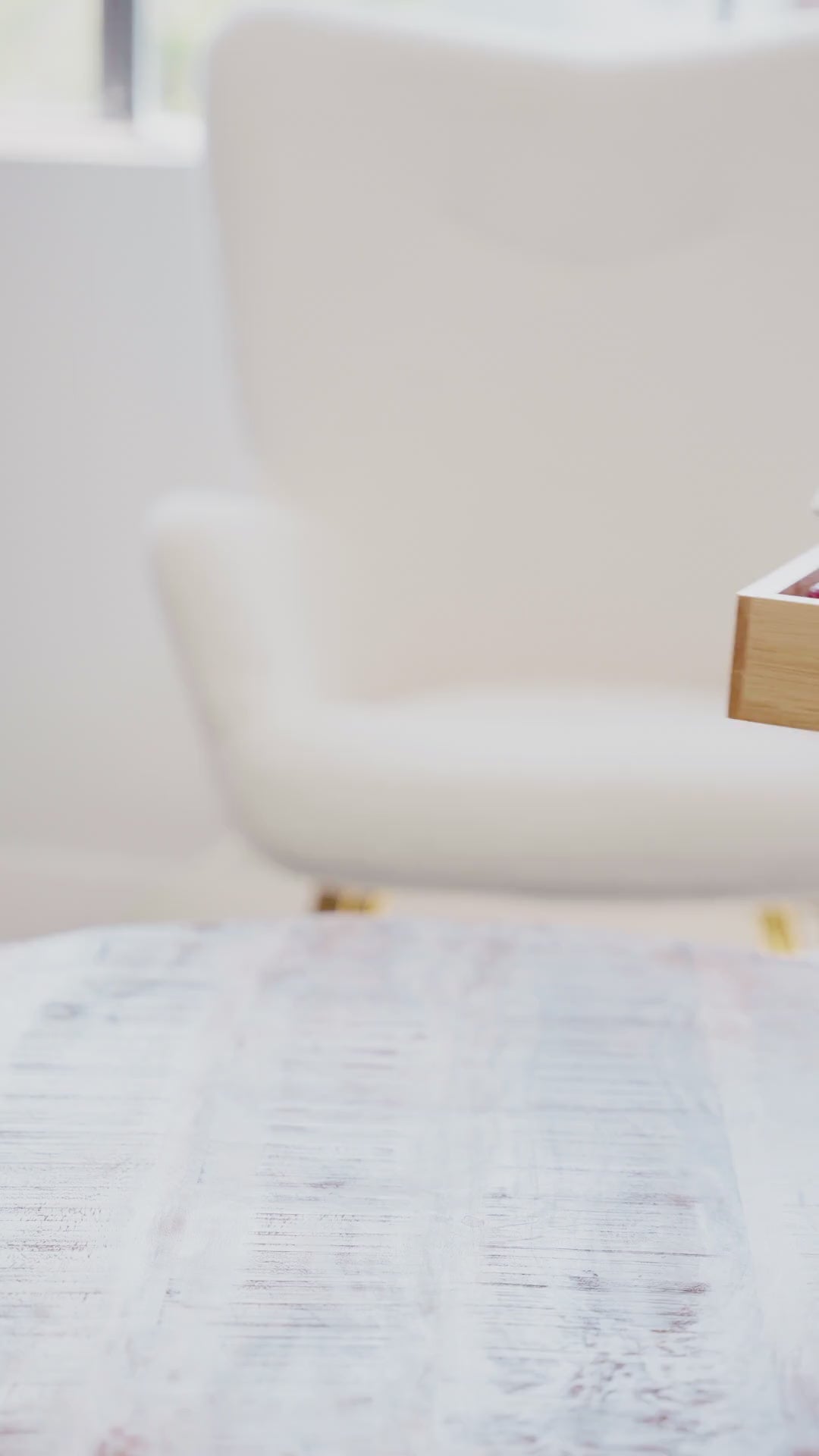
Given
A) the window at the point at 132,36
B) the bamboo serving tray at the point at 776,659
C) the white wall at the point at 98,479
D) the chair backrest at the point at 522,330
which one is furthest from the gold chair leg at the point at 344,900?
the window at the point at 132,36

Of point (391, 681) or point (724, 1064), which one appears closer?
point (724, 1064)

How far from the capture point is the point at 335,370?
5.84 ft

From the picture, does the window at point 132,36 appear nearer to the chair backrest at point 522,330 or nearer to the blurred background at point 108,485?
the blurred background at point 108,485

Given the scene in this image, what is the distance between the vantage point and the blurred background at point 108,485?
7.07ft

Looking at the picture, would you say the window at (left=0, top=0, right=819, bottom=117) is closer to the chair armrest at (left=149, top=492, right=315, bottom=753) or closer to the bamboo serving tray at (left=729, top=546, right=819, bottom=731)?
the chair armrest at (left=149, top=492, right=315, bottom=753)

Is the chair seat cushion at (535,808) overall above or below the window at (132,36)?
below

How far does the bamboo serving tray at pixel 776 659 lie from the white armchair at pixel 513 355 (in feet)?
2.82

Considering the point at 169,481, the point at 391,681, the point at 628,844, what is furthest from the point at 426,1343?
the point at 169,481

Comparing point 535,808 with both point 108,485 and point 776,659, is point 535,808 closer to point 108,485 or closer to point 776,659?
point 776,659

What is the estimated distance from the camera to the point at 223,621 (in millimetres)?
1517

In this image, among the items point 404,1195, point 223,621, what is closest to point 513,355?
point 223,621

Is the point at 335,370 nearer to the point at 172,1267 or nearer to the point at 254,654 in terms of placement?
the point at 254,654

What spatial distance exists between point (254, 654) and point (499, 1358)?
0.98 meters

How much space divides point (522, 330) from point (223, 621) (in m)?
0.53
